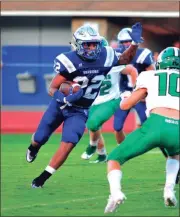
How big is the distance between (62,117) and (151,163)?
196cm

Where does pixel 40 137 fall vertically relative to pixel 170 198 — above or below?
above

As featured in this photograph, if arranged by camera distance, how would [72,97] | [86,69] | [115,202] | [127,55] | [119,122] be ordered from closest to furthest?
[115,202] → [72,97] → [86,69] → [127,55] → [119,122]

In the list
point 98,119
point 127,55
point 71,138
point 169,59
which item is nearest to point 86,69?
point 127,55

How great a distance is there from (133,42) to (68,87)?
0.73m

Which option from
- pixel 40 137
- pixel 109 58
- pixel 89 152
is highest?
pixel 109 58

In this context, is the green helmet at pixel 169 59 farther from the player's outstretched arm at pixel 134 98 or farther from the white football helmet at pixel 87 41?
the white football helmet at pixel 87 41

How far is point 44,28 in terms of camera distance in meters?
Answer: 20.3

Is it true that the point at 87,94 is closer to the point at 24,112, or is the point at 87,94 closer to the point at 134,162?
the point at 134,162

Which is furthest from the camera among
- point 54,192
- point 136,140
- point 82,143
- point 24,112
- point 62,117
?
point 24,112

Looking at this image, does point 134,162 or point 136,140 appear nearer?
point 136,140

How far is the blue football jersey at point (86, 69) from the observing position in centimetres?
814

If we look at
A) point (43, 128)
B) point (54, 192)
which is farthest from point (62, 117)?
point (54, 192)

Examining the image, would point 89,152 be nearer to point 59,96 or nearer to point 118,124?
point 118,124

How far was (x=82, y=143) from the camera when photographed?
13.1m
